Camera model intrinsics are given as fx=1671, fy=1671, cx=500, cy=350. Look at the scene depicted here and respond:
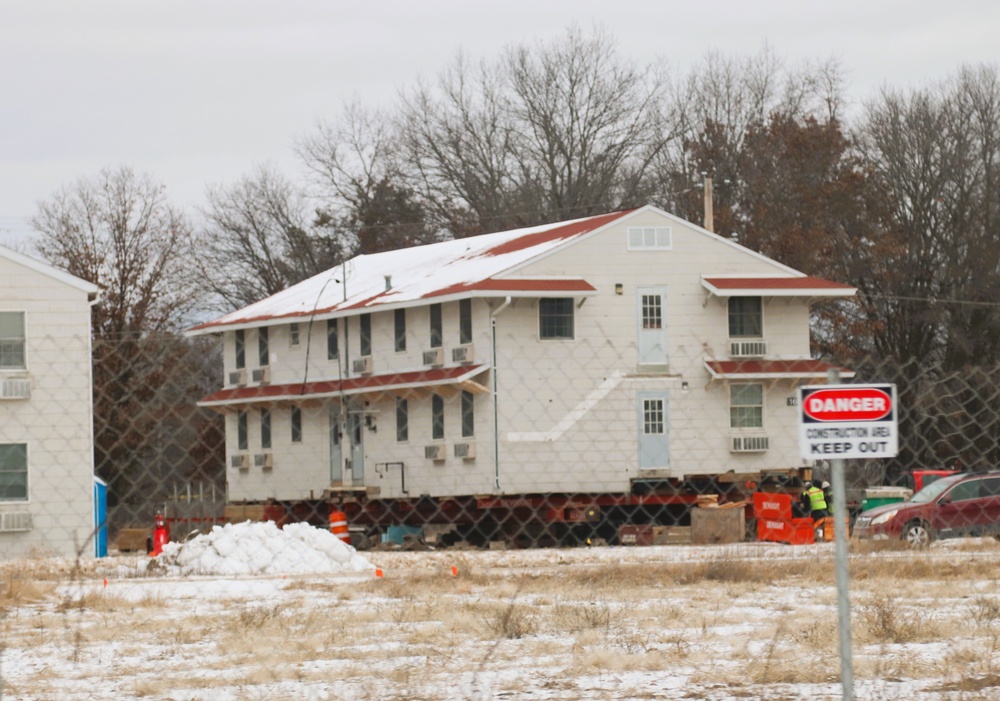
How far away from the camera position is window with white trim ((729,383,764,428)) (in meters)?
43.0

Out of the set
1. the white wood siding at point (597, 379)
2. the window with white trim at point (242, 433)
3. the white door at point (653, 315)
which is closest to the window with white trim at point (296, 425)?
the white wood siding at point (597, 379)

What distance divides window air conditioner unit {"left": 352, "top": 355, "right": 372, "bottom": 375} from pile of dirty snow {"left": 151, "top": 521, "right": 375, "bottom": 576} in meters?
18.7

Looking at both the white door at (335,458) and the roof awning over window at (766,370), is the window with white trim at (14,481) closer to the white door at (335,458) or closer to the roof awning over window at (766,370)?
the white door at (335,458)

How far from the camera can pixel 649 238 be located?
4269 centimetres

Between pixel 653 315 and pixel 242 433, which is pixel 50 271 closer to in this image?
pixel 653 315

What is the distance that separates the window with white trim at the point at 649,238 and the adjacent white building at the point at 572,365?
0.12 feet

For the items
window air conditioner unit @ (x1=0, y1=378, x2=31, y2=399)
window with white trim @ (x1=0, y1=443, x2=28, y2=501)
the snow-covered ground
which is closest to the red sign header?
the snow-covered ground

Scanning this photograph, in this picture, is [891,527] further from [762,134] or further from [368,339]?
[762,134]

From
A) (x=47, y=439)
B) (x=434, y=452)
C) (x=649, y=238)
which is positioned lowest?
(x=434, y=452)

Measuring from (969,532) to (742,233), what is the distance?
3205 centimetres

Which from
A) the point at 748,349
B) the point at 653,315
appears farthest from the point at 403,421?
the point at 748,349

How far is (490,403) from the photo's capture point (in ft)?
132

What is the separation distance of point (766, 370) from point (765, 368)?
63mm

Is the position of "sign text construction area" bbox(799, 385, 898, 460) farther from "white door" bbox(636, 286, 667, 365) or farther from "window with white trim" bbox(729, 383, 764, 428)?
"window with white trim" bbox(729, 383, 764, 428)
